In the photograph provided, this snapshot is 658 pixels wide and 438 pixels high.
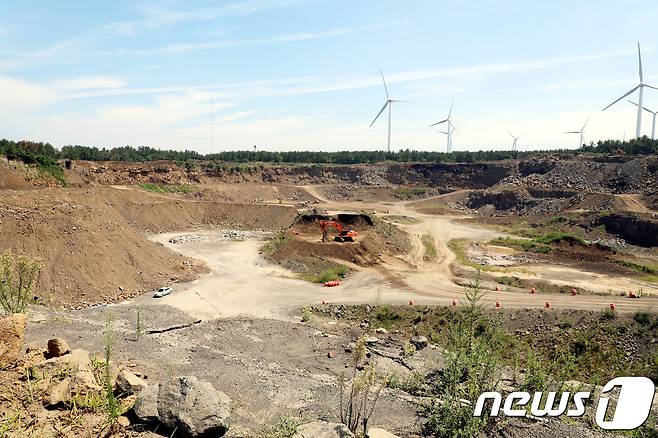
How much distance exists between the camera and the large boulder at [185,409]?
11484mm

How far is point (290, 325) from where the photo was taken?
29172 millimetres

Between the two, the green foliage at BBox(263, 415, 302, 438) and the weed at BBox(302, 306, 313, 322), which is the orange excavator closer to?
the weed at BBox(302, 306, 313, 322)

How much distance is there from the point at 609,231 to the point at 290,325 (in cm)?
5324

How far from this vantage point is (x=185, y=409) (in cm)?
1165

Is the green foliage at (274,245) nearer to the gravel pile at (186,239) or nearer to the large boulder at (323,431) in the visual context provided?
the gravel pile at (186,239)

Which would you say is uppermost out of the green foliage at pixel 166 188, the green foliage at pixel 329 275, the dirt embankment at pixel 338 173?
the dirt embankment at pixel 338 173

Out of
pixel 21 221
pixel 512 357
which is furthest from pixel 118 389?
pixel 21 221

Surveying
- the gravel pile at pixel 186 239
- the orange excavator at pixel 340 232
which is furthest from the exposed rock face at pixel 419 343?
the gravel pile at pixel 186 239

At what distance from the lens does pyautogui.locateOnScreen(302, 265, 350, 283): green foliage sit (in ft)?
145

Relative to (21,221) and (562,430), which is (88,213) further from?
(562,430)

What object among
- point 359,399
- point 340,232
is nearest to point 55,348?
point 359,399

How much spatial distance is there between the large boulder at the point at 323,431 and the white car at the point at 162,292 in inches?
1140

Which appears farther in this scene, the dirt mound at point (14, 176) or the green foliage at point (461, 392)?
the dirt mound at point (14, 176)

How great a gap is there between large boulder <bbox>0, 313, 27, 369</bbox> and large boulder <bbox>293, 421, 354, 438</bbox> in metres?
8.19
